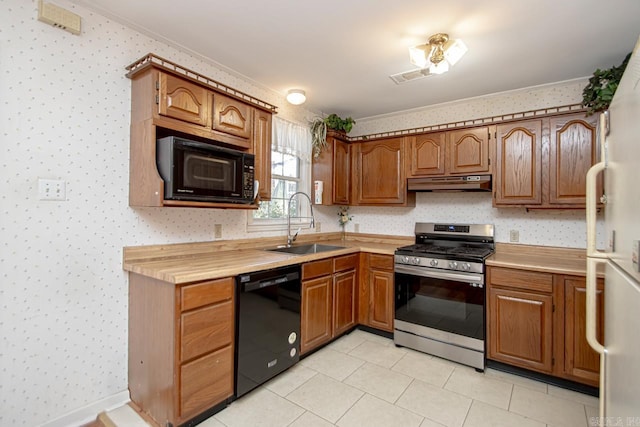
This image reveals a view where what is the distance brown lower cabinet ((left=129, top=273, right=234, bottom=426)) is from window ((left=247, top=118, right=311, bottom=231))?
1130 mm

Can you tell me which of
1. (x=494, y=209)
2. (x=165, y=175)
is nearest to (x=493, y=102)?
(x=494, y=209)

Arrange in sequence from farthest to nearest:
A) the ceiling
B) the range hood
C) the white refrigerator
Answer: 1. the range hood
2. the ceiling
3. the white refrigerator

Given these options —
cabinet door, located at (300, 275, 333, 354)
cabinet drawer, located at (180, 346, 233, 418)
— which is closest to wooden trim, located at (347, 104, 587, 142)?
cabinet door, located at (300, 275, 333, 354)

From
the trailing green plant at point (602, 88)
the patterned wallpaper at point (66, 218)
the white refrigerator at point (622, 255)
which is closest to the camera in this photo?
the white refrigerator at point (622, 255)

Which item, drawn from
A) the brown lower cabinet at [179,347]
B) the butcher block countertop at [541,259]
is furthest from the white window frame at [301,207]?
the butcher block countertop at [541,259]

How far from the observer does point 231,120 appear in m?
2.34

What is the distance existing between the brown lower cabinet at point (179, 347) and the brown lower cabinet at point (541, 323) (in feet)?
A: 6.81

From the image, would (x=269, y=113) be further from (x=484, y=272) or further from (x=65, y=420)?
(x=65, y=420)

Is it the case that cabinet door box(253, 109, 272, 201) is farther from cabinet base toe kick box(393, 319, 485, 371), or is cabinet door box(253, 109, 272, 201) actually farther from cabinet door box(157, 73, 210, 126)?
cabinet base toe kick box(393, 319, 485, 371)

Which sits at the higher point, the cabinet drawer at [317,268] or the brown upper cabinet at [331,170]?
the brown upper cabinet at [331,170]

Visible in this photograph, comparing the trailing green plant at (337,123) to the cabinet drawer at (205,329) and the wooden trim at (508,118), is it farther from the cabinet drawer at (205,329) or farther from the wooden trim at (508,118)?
the cabinet drawer at (205,329)

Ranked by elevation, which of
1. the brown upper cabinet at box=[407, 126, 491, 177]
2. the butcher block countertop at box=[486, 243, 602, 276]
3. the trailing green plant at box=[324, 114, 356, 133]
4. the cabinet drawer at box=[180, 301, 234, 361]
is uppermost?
the trailing green plant at box=[324, 114, 356, 133]

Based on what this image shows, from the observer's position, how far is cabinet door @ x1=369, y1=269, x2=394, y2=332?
9.97 ft

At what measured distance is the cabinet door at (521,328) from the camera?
2.32m
